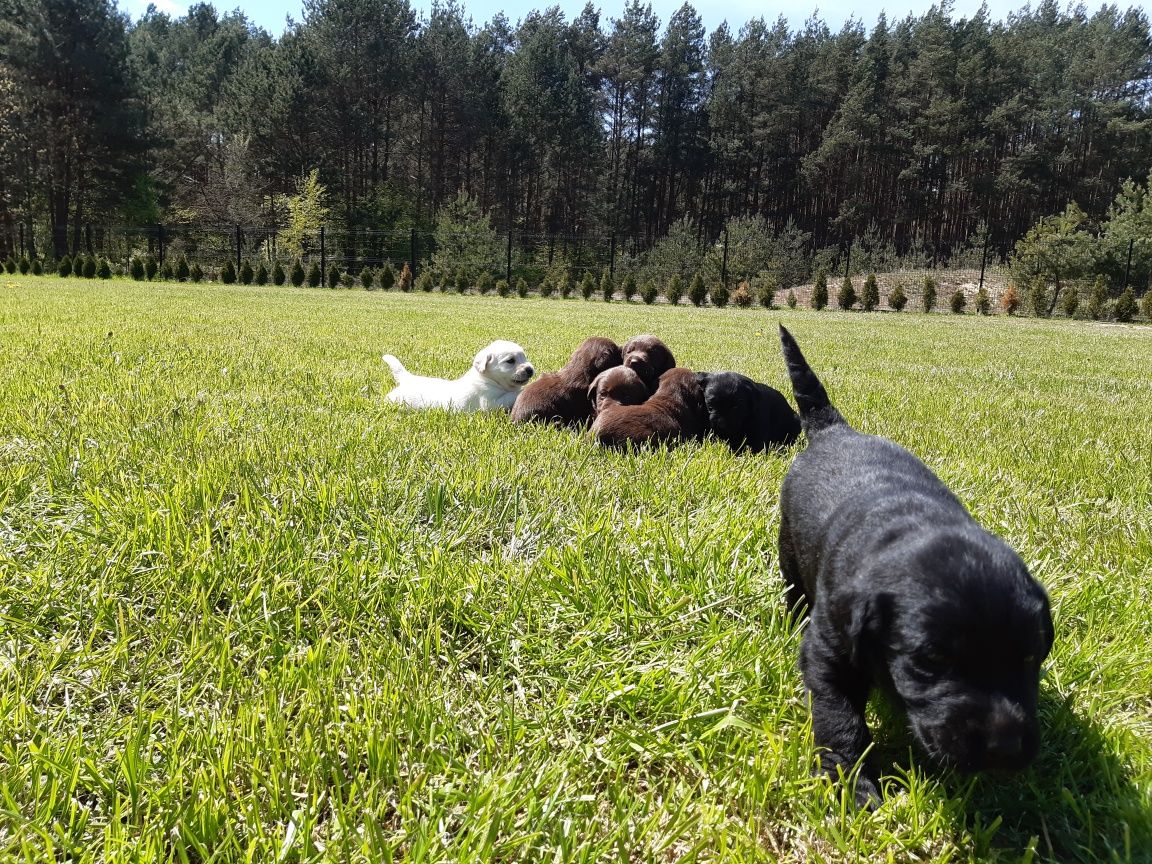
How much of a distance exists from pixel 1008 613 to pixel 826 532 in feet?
1.68

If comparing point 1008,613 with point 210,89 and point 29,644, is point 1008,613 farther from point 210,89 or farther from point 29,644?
point 210,89

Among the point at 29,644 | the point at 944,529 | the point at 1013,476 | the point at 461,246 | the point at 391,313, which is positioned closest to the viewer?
the point at 944,529

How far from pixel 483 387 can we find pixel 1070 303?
25095mm

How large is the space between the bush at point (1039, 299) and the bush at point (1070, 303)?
1.68ft

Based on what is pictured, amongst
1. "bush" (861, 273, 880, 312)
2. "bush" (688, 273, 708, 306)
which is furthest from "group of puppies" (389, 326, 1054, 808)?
"bush" (861, 273, 880, 312)

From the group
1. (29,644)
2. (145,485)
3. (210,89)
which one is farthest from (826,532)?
(210,89)

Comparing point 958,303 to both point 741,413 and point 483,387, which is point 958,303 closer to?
point 741,413

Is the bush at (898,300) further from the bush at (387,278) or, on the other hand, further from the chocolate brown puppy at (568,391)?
A: the chocolate brown puppy at (568,391)

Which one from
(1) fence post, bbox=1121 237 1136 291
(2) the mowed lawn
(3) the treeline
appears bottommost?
(2) the mowed lawn

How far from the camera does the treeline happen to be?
3694 cm

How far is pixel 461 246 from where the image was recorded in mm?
34062

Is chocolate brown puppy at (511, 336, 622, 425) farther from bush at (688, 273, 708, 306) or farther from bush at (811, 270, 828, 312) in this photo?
bush at (811, 270, 828, 312)

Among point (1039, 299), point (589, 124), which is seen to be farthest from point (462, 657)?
point (589, 124)

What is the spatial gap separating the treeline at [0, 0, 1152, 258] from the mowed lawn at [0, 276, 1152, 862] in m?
40.4
